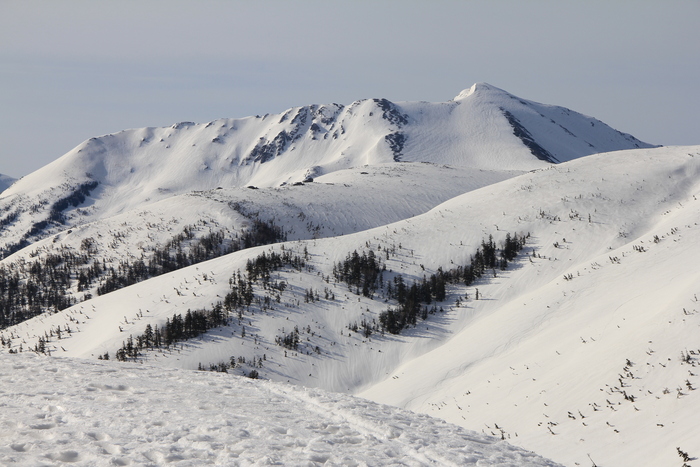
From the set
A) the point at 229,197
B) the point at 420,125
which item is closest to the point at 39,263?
the point at 229,197

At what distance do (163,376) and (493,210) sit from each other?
25683 mm

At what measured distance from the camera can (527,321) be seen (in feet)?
60.6

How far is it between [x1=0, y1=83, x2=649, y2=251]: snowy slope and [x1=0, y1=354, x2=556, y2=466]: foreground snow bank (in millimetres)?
108308

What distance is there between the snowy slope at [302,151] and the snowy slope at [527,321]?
83161 millimetres

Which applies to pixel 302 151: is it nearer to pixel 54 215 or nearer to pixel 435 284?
pixel 54 215

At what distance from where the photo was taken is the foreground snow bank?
20.3 feet

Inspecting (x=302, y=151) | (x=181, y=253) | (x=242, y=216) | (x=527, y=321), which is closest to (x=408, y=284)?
(x=527, y=321)

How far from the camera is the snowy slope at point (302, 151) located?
132125mm

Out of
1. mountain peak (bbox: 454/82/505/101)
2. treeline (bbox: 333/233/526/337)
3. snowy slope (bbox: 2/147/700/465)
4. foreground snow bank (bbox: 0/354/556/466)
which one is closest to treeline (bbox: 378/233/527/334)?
treeline (bbox: 333/233/526/337)

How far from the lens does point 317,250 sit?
30.0m

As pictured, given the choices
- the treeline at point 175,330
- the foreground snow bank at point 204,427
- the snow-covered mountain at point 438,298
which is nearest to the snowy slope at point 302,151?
the snow-covered mountain at point 438,298

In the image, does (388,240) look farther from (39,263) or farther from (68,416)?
(39,263)

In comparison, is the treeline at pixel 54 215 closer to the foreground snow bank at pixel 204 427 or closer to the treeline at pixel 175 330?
the treeline at pixel 175 330

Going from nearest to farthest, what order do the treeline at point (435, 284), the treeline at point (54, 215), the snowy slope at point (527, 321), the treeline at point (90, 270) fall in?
the snowy slope at point (527, 321), the treeline at point (435, 284), the treeline at point (90, 270), the treeline at point (54, 215)
